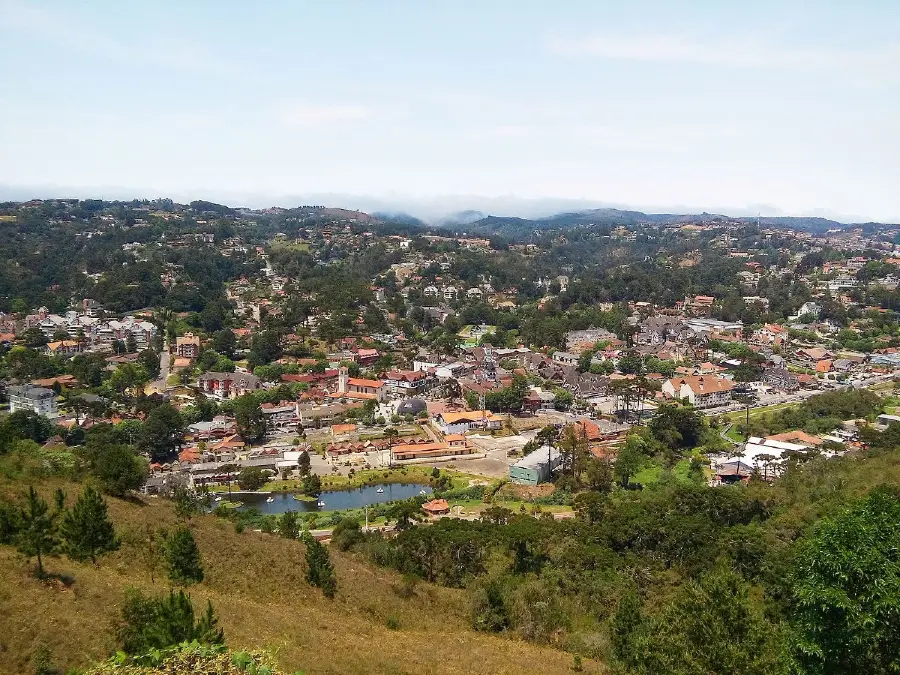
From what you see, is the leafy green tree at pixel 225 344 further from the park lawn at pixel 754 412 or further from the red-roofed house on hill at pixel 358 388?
the park lawn at pixel 754 412

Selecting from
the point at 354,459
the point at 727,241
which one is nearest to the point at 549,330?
the point at 354,459

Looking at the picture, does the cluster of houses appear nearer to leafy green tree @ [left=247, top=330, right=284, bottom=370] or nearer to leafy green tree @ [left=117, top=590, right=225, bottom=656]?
leafy green tree @ [left=247, top=330, right=284, bottom=370]

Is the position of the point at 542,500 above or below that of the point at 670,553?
below

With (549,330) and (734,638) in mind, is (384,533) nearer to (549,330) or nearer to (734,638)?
(734,638)

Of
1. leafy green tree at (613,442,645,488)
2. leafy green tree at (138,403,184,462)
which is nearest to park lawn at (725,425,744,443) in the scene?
leafy green tree at (613,442,645,488)

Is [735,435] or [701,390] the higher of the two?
[701,390]

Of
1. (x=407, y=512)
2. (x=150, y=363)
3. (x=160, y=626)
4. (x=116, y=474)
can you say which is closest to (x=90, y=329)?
(x=150, y=363)

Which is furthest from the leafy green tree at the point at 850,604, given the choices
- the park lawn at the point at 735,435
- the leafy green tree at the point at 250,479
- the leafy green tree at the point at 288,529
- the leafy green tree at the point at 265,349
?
the leafy green tree at the point at 265,349

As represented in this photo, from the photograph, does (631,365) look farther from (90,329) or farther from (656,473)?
(90,329)
